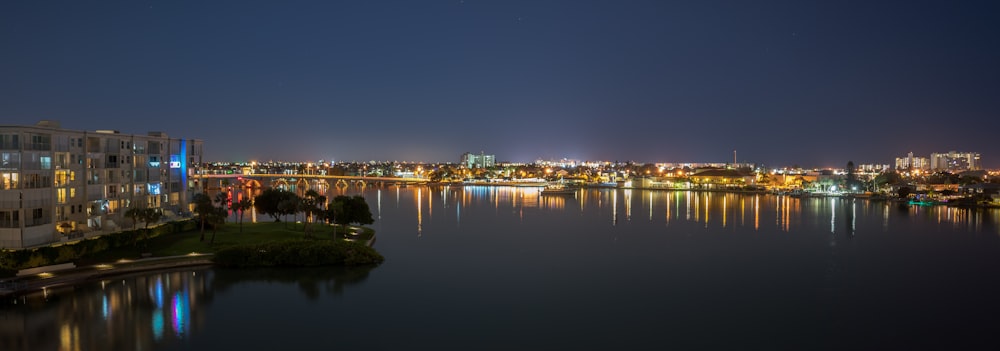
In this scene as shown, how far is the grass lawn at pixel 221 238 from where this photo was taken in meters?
26.0

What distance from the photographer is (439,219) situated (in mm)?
53188

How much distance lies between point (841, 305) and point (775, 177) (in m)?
117

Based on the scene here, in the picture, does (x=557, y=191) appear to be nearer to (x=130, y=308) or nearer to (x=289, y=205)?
(x=289, y=205)

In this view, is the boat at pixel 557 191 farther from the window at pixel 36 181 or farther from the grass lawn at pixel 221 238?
the window at pixel 36 181

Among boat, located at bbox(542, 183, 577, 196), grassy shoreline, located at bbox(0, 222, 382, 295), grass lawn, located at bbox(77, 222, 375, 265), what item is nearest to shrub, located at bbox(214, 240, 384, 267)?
grassy shoreline, located at bbox(0, 222, 382, 295)

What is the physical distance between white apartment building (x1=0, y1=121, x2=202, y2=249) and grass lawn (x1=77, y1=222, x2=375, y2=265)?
2116 mm

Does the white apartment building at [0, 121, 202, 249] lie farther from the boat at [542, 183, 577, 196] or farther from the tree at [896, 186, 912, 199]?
the tree at [896, 186, 912, 199]

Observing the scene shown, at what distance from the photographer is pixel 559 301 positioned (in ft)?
74.0

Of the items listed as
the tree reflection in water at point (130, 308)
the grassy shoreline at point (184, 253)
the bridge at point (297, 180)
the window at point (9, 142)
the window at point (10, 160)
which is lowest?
the tree reflection in water at point (130, 308)

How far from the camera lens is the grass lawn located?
1023 inches

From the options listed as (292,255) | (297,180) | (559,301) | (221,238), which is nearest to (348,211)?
(221,238)

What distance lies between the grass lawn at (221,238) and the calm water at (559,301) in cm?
234

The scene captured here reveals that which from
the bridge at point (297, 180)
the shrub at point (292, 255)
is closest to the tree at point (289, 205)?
the shrub at point (292, 255)

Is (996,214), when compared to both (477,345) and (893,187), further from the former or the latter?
(477,345)
